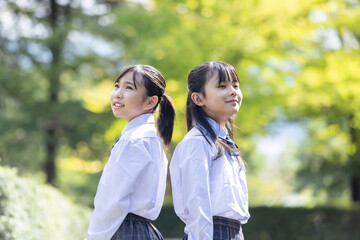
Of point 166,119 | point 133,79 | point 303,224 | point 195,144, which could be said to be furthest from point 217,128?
point 303,224

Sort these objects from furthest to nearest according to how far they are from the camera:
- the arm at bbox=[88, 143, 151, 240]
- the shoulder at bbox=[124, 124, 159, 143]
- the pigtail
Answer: the pigtail → the shoulder at bbox=[124, 124, 159, 143] → the arm at bbox=[88, 143, 151, 240]

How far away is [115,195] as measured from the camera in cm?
241

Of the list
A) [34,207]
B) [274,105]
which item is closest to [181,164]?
[34,207]

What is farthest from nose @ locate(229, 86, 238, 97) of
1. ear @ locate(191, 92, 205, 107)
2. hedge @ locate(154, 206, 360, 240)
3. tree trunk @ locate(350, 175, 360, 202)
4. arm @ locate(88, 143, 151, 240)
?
tree trunk @ locate(350, 175, 360, 202)

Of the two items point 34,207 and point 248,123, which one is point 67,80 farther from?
point 34,207

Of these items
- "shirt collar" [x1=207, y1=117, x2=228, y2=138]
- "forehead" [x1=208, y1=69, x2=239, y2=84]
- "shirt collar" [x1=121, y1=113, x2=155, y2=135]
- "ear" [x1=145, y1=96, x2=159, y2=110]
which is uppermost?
"forehead" [x1=208, y1=69, x2=239, y2=84]

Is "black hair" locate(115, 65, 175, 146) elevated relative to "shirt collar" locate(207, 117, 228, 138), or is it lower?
elevated

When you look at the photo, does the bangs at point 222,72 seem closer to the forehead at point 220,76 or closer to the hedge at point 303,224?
the forehead at point 220,76

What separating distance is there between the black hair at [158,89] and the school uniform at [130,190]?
233 millimetres

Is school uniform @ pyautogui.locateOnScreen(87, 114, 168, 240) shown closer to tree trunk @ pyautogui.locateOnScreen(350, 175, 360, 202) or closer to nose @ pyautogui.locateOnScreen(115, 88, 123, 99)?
nose @ pyautogui.locateOnScreen(115, 88, 123, 99)

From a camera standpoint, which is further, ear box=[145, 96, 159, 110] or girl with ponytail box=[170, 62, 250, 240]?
ear box=[145, 96, 159, 110]

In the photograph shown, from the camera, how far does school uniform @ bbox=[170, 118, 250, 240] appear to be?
2.46 metres

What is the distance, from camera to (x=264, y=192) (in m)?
32.4

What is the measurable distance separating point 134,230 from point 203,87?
823 millimetres
